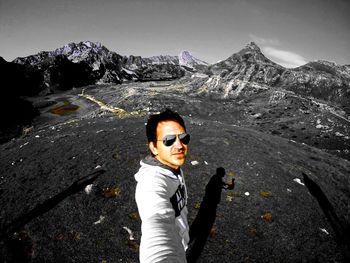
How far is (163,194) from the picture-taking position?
226cm

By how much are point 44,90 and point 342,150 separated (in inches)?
2382

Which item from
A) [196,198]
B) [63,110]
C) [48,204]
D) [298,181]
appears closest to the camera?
[48,204]

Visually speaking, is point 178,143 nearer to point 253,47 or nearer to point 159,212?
point 159,212

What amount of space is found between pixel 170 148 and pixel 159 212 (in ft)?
2.86

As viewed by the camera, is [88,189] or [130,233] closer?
[130,233]

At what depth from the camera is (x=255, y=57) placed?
194 ft

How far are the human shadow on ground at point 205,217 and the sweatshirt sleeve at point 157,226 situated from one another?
2246 millimetres

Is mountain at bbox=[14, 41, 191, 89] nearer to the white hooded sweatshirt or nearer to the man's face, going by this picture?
the man's face

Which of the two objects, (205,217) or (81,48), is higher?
(81,48)

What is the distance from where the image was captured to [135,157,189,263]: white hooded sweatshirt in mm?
1811

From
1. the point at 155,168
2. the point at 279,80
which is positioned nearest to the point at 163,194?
the point at 155,168

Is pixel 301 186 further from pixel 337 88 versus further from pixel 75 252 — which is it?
pixel 337 88

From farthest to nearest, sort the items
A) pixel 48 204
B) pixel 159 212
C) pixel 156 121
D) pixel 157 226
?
pixel 48 204, pixel 156 121, pixel 159 212, pixel 157 226

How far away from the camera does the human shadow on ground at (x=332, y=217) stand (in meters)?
5.46
